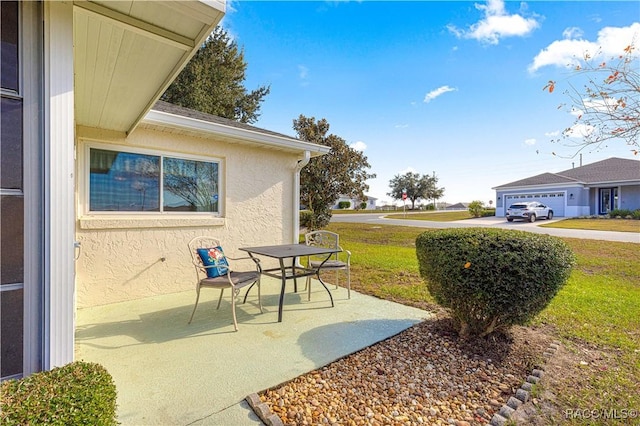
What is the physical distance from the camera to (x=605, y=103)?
2.72 metres

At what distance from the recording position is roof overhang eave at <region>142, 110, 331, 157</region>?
15.3 feet

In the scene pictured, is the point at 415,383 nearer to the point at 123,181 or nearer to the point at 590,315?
the point at 590,315

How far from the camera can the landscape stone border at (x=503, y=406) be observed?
2166 millimetres

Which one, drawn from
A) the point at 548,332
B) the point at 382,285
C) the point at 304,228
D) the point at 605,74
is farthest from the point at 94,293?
the point at 304,228

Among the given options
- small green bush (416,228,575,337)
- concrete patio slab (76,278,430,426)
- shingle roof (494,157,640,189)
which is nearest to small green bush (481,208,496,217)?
shingle roof (494,157,640,189)

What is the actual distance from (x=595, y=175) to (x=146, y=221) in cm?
3381

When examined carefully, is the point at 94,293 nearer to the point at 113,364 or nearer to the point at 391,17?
the point at 113,364

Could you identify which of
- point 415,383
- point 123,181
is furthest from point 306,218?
point 415,383

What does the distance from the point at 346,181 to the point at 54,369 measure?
12318 millimetres

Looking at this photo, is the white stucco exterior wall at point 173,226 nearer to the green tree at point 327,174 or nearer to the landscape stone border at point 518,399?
the landscape stone border at point 518,399

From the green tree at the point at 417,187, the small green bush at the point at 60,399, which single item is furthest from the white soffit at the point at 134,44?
the green tree at the point at 417,187

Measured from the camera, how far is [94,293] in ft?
15.1

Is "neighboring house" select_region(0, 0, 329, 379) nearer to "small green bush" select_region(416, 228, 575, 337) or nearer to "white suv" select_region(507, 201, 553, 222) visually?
"small green bush" select_region(416, 228, 575, 337)

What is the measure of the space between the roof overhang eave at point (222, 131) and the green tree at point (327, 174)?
6.03 metres
